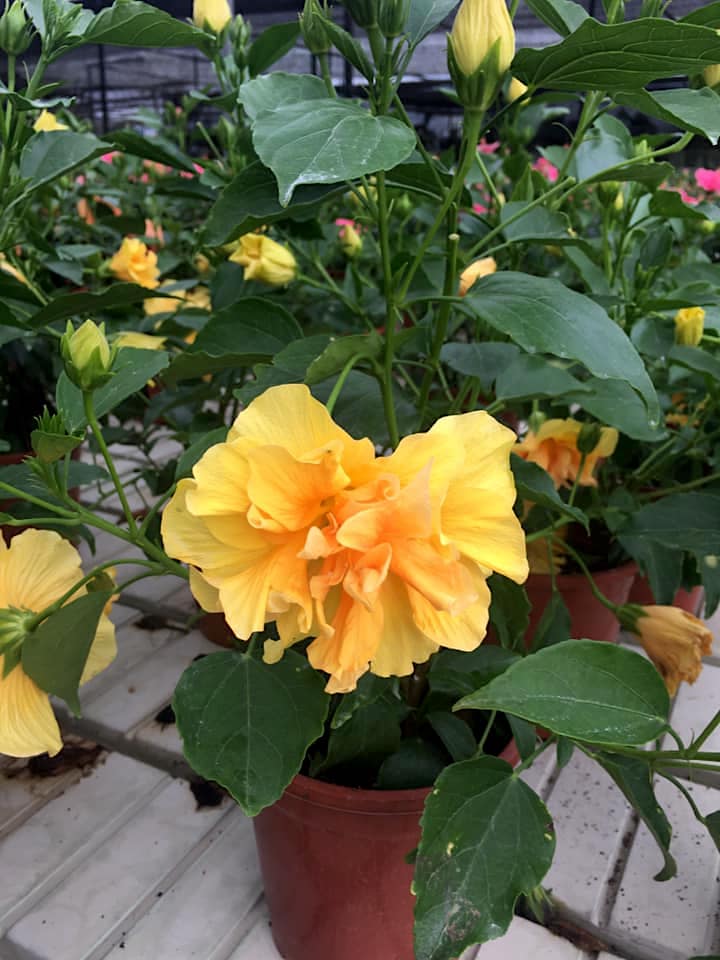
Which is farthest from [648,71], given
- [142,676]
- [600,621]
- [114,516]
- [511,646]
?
[114,516]

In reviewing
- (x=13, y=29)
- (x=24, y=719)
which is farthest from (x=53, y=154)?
(x=24, y=719)

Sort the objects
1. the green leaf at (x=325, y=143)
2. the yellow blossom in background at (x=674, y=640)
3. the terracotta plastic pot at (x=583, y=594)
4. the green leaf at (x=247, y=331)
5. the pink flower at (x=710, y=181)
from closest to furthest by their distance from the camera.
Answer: the green leaf at (x=325, y=143)
the green leaf at (x=247, y=331)
the yellow blossom in background at (x=674, y=640)
the terracotta plastic pot at (x=583, y=594)
the pink flower at (x=710, y=181)

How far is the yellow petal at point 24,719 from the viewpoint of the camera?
50 centimetres

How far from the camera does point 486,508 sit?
389 mm

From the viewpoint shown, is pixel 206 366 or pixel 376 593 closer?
pixel 376 593

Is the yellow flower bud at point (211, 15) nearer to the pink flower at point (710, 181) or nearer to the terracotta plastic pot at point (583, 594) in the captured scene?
the terracotta plastic pot at point (583, 594)

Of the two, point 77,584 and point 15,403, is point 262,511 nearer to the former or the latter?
point 77,584

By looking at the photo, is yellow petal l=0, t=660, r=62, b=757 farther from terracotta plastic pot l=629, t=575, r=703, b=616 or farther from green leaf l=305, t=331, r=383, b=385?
terracotta plastic pot l=629, t=575, r=703, b=616

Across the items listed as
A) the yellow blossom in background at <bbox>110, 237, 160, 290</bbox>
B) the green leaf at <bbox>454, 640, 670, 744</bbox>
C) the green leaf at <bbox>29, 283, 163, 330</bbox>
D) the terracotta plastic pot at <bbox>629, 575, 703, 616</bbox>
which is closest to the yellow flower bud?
the green leaf at <bbox>29, 283, 163, 330</bbox>

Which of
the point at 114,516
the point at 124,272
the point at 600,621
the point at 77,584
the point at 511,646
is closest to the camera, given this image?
the point at 77,584

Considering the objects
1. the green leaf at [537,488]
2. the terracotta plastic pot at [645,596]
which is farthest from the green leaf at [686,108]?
the terracotta plastic pot at [645,596]

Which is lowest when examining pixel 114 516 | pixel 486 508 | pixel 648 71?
pixel 114 516

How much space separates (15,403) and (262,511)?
0.93 m

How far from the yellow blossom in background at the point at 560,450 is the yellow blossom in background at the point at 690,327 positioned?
0.34ft
